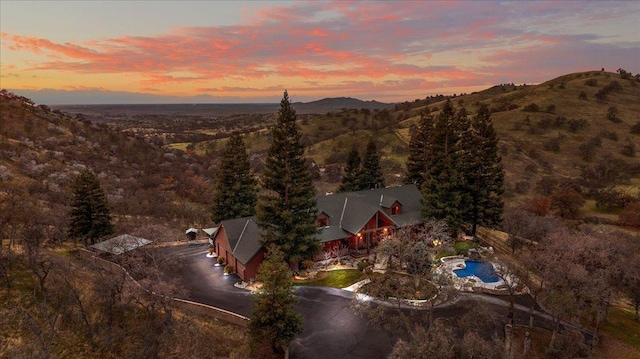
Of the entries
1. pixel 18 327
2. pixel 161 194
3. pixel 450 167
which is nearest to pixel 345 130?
pixel 161 194

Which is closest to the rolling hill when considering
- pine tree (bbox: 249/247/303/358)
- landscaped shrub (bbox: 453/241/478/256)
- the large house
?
the large house

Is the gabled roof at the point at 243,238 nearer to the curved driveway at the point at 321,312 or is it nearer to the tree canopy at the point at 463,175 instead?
the curved driveway at the point at 321,312

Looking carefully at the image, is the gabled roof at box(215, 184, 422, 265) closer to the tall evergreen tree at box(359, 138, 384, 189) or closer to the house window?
the house window

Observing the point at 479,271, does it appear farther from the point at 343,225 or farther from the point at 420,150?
the point at 420,150

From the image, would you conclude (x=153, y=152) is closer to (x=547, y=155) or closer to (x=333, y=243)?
(x=333, y=243)

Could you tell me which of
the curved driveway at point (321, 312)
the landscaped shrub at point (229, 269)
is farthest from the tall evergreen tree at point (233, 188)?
the landscaped shrub at point (229, 269)
